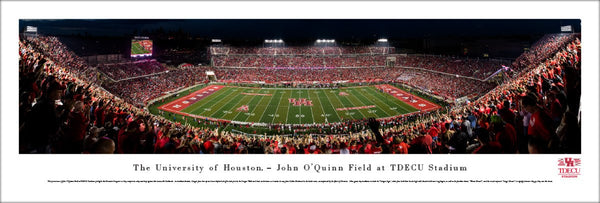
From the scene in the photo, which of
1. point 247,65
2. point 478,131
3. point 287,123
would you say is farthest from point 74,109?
point 247,65

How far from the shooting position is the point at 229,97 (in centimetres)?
1719

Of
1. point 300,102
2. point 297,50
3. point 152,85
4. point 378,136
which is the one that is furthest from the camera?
point 297,50

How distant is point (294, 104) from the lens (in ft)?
50.3

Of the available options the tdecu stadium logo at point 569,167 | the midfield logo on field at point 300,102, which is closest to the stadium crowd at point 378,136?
the tdecu stadium logo at point 569,167

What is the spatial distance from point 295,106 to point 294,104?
490 mm

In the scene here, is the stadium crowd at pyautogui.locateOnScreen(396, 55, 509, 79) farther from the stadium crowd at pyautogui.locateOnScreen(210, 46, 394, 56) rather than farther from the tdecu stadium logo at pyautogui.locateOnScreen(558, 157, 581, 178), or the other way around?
the tdecu stadium logo at pyautogui.locateOnScreen(558, 157, 581, 178)

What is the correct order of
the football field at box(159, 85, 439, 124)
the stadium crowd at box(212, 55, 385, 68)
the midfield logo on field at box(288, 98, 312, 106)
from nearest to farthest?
the football field at box(159, 85, 439, 124) → the midfield logo on field at box(288, 98, 312, 106) → the stadium crowd at box(212, 55, 385, 68)

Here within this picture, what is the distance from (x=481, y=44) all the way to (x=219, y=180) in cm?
2286

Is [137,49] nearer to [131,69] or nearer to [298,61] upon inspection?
[131,69]

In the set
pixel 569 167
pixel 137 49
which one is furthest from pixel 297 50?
pixel 569 167

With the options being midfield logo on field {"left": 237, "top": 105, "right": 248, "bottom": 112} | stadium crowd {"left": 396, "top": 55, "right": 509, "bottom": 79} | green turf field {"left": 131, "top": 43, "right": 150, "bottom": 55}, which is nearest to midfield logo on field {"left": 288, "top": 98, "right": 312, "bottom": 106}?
midfield logo on field {"left": 237, "top": 105, "right": 248, "bottom": 112}

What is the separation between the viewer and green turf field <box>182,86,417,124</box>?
41.6ft

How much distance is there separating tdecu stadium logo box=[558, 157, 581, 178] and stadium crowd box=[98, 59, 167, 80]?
1822cm

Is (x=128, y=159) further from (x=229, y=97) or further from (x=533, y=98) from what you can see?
(x=229, y=97)
